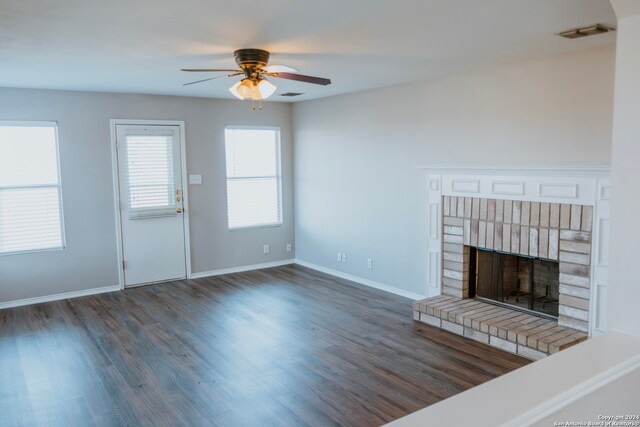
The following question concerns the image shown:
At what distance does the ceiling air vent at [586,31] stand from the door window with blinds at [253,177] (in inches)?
179

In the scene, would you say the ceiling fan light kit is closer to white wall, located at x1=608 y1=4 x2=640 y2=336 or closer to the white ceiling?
the white ceiling

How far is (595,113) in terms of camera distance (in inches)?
153

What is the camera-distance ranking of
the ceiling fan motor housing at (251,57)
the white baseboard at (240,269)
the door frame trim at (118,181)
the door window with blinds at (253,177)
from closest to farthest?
1. the ceiling fan motor housing at (251,57)
2. the door frame trim at (118,181)
3. the white baseboard at (240,269)
4. the door window with blinds at (253,177)

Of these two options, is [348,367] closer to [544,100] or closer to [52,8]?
[544,100]

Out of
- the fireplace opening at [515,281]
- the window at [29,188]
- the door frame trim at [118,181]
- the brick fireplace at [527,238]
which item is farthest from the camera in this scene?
the door frame trim at [118,181]

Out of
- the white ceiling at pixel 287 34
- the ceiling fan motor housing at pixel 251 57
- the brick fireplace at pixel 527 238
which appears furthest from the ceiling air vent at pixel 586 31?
the ceiling fan motor housing at pixel 251 57

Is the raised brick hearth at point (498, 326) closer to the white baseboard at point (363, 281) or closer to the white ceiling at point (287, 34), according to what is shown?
the white baseboard at point (363, 281)

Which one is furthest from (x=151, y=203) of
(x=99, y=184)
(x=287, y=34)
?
(x=287, y=34)

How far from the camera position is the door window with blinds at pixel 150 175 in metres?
6.17

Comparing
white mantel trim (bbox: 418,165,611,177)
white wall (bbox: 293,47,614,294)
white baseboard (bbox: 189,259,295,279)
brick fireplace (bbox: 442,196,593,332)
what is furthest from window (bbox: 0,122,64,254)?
brick fireplace (bbox: 442,196,593,332)

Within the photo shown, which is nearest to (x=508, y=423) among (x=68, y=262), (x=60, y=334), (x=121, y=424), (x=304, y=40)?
(x=121, y=424)

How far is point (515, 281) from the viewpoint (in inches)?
184

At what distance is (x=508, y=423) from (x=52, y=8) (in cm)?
286

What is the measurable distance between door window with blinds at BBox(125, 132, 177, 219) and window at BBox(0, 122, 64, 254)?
83 cm
